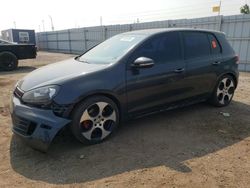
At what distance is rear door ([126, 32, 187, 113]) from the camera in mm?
3646

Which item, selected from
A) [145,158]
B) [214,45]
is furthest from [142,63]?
[214,45]

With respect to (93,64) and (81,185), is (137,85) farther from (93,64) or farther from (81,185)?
(81,185)

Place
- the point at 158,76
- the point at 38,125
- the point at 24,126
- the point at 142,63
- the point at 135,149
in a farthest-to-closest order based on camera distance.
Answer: the point at 158,76
the point at 142,63
the point at 135,149
the point at 24,126
the point at 38,125

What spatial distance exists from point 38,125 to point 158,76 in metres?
1.92

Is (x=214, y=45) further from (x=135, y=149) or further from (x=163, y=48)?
(x=135, y=149)

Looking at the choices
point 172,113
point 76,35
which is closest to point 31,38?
point 76,35

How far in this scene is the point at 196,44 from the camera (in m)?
4.50

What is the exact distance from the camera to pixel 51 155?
3.22 m

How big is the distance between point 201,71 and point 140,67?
1.45 m

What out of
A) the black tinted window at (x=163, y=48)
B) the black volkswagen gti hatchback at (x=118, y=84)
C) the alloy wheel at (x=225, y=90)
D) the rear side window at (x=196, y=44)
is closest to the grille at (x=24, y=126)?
the black volkswagen gti hatchback at (x=118, y=84)

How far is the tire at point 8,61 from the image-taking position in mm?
10742

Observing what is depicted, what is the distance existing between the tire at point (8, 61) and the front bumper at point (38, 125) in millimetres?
8740

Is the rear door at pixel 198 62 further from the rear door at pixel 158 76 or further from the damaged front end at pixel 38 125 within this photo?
the damaged front end at pixel 38 125

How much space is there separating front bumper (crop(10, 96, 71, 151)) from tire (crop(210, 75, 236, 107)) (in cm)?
316
